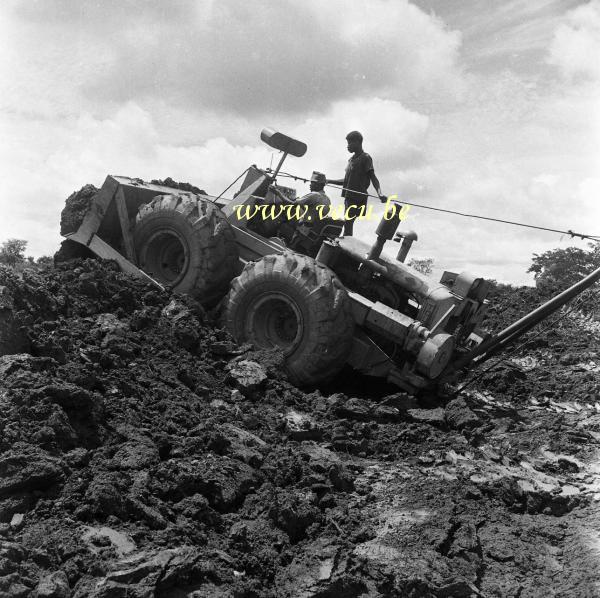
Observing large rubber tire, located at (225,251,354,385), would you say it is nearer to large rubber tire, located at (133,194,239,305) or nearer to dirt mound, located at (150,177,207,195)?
large rubber tire, located at (133,194,239,305)

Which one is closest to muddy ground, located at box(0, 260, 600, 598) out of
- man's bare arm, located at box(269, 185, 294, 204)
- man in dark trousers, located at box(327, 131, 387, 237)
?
man's bare arm, located at box(269, 185, 294, 204)

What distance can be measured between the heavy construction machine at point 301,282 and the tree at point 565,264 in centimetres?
713

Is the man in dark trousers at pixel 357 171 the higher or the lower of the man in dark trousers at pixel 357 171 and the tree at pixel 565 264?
the lower

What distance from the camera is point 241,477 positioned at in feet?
13.1

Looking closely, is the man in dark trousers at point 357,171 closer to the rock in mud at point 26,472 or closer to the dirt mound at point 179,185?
the dirt mound at point 179,185

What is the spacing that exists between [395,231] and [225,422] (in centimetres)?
294

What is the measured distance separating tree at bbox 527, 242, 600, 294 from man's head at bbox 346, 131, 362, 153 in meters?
6.44

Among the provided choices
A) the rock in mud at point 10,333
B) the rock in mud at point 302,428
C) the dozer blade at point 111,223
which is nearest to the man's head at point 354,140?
the dozer blade at point 111,223

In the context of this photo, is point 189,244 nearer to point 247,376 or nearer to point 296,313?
point 296,313

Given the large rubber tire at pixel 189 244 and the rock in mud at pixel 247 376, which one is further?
the large rubber tire at pixel 189 244

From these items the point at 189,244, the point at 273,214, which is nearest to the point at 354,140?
the point at 273,214

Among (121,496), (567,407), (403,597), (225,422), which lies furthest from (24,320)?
(567,407)

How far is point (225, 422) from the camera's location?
16.3 ft

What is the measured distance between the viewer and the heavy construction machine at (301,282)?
21.0ft
